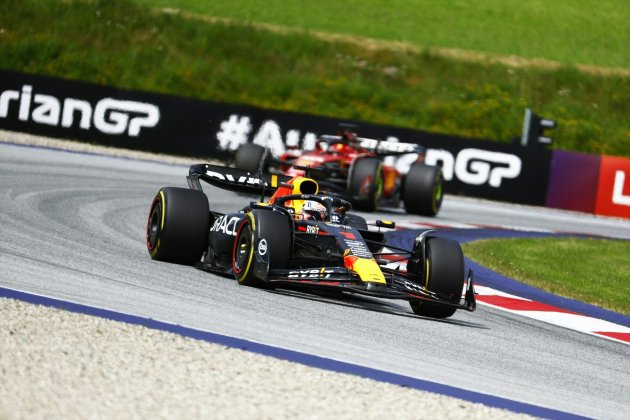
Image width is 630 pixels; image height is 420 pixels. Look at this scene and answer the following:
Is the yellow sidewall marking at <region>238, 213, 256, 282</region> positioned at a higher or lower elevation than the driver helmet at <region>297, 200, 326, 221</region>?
lower

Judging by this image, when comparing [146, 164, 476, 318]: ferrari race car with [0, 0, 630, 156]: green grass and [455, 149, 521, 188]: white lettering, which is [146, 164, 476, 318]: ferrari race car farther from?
[0, 0, 630, 156]: green grass

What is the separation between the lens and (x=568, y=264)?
16.2m

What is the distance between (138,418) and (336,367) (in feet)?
5.90

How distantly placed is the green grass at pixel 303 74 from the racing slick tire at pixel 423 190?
14.9 metres

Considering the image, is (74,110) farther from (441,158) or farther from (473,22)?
(473,22)

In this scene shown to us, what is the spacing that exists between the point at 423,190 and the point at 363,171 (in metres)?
1.57

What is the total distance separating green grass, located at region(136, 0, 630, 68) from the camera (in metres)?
42.7

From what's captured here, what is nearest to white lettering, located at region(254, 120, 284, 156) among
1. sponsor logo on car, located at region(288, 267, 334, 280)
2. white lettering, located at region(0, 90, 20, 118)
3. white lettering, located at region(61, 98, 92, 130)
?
white lettering, located at region(61, 98, 92, 130)

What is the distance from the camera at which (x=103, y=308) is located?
786 centimetres

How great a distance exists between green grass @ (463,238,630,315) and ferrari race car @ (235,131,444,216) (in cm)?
271

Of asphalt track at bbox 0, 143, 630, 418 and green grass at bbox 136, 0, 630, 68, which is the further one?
green grass at bbox 136, 0, 630, 68

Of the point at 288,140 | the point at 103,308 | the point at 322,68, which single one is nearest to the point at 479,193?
the point at 288,140

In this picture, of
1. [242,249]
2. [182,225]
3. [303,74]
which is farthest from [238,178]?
[303,74]

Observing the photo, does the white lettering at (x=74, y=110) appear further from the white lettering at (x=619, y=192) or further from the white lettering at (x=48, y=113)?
the white lettering at (x=619, y=192)
